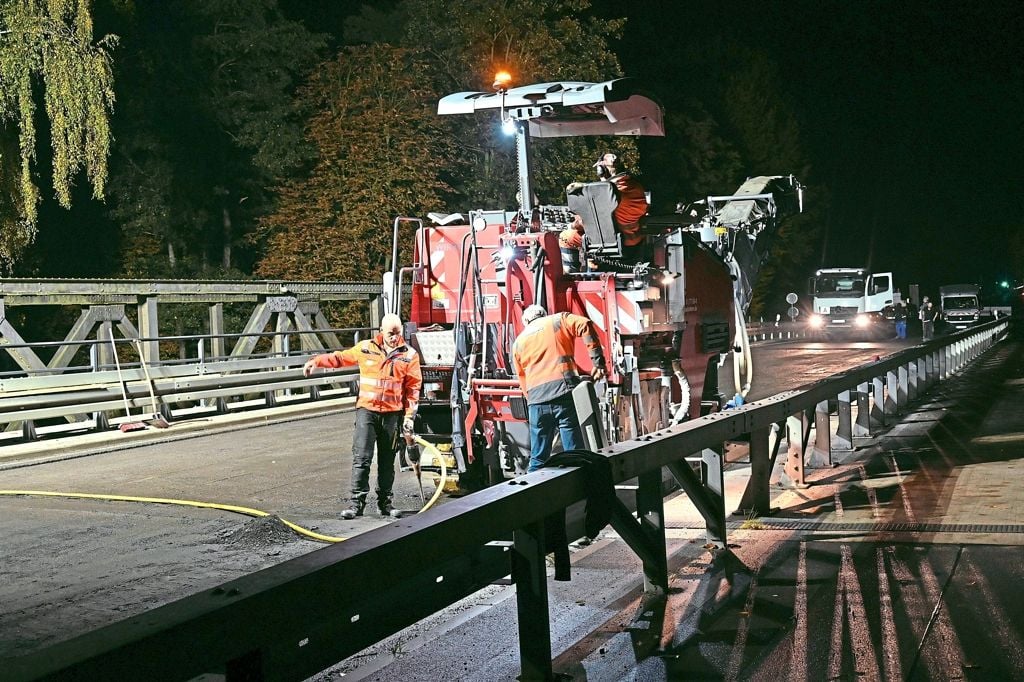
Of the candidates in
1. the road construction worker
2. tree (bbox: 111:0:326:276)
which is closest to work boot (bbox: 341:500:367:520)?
the road construction worker

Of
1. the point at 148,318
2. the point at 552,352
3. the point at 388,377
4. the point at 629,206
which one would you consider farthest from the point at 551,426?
the point at 148,318

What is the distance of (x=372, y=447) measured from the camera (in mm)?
9070

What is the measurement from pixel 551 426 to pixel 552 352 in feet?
1.90

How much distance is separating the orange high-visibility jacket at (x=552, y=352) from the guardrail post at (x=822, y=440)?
10.9 ft

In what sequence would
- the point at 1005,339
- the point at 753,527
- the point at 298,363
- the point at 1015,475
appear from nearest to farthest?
the point at 753,527 → the point at 1015,475 → the point at 298,363 → the point at 1005,339

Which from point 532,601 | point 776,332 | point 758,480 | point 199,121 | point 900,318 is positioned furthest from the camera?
point 776,332

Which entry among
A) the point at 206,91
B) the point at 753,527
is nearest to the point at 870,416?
the point at 753,527

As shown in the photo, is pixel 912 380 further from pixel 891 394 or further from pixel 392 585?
pixel 392 585

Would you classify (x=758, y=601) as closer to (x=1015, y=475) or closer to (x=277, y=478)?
(x=1015, y=475)

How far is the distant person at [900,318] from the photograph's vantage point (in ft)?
139

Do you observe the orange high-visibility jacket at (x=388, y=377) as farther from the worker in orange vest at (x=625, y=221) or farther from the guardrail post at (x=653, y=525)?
the guardrail post at (x=653, y=525)

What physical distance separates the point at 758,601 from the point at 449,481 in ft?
13.5

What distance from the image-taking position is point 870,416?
13.2m

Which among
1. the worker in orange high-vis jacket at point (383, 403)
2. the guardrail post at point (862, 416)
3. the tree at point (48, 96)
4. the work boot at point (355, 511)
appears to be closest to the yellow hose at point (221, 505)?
the worker in orange high-vis jacket at point (383, 403)
